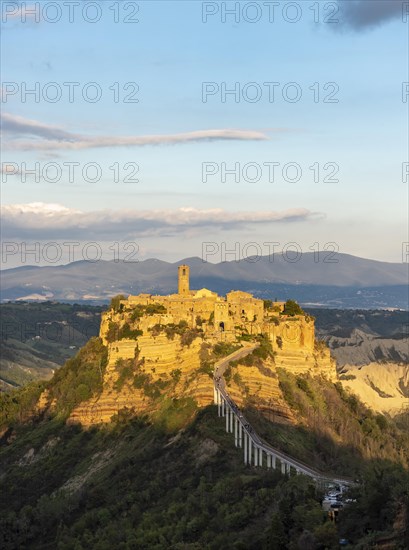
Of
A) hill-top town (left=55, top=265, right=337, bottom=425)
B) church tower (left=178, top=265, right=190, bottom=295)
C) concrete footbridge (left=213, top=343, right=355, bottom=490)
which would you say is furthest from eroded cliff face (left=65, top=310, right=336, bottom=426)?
church tower (left=178, top=265, right=190, bottom=295)

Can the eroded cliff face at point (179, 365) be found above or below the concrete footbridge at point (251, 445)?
above

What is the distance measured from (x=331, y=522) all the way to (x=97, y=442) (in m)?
42.7

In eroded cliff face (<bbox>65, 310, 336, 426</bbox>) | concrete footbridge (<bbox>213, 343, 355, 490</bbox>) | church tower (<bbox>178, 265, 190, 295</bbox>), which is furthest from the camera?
church tower (<bbox>178, 265, 190, 295</bbox>)

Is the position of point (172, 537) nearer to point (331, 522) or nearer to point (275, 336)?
point (331, 522)

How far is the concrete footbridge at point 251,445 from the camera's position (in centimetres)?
6860

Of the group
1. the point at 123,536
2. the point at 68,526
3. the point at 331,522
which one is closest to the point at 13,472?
the point at 68,526

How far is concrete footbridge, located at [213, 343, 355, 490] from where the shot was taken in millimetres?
68600

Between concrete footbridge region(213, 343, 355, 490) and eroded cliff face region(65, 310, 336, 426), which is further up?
eroded cliff face region(65, 310, 336, 426)

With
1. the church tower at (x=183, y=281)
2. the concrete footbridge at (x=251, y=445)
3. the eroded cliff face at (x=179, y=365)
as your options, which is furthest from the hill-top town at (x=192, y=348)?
the church tower at (x=183, y=281)

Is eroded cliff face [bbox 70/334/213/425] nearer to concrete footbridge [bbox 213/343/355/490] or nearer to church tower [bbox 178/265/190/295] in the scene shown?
concrete footbridge [bbox 213/343/355/490]

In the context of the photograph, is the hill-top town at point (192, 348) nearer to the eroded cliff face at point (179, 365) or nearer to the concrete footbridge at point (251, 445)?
the eroded cliff face at point (179, 365)

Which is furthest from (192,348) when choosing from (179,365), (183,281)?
(183,281)

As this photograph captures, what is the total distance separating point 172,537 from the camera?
66125 mm

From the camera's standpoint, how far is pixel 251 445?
2992 inches
